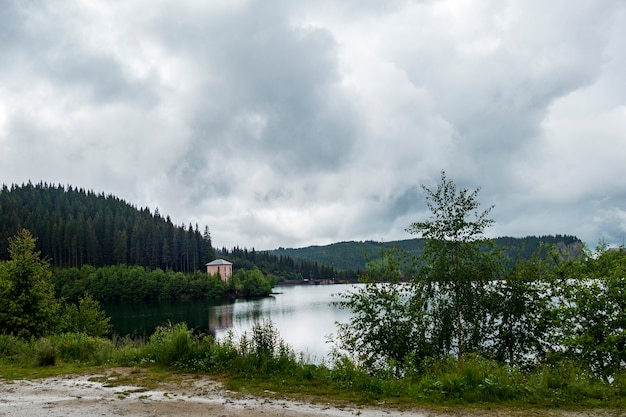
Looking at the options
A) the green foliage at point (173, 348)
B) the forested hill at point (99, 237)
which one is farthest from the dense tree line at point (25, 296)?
the forested hill at point (99, 237)

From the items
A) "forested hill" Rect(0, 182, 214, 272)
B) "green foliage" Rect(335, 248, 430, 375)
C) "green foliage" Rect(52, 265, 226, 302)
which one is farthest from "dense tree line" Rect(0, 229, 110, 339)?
"forested hill" Rect(0, 182, 214, 272)

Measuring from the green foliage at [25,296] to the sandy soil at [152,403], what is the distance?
12.5 metres

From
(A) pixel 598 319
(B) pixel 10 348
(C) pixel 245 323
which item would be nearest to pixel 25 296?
(B) pixel 10 348

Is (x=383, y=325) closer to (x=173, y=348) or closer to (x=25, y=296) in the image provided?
(x=173, y=348)

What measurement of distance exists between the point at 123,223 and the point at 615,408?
160893 millimetres

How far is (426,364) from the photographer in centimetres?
1044

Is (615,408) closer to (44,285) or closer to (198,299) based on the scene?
(44,285)

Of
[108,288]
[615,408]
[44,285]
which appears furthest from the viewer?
[108,288]

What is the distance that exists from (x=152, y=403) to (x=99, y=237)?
149939mm

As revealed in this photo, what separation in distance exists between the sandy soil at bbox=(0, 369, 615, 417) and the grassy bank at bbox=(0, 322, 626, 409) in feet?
1.98

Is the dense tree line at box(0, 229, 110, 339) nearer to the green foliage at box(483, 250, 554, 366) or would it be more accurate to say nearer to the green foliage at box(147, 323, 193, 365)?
the green foliage at box(147, 323, 193, 365)

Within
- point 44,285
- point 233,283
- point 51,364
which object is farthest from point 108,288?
point 51,364

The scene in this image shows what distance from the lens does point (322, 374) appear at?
9883 millimetres

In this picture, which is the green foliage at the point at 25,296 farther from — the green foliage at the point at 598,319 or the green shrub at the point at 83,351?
the green foliage at the point at 598,319
